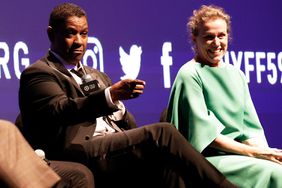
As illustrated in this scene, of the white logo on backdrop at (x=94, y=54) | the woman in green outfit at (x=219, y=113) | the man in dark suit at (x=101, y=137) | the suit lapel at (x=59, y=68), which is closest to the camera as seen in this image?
the man in dark suit at (x=101, y=137)

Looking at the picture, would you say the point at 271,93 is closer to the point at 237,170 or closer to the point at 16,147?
the point at 237,170

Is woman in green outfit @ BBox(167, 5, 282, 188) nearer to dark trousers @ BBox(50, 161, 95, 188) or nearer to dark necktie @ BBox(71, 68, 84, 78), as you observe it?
dark necktie @ BBox(71, 68, 84, 78)

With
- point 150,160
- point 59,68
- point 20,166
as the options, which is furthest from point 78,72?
point 20,166

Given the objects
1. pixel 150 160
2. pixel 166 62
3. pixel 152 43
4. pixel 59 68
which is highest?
pixel 59 68

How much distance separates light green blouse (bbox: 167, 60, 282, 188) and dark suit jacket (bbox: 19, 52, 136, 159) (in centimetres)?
49

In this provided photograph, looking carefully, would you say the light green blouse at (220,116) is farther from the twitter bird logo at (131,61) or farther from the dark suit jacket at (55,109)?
the twitter bird logo at (131,61)

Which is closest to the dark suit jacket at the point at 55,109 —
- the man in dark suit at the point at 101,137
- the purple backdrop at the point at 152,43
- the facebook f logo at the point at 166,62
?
the man in dark suit at the point at 101,137

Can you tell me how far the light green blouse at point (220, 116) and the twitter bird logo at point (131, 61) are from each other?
78 cm

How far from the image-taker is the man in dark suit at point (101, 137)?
2932mm

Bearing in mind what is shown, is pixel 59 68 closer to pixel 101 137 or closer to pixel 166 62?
pixel 101 137

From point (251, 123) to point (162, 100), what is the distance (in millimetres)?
898

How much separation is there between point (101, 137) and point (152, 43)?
1.38m

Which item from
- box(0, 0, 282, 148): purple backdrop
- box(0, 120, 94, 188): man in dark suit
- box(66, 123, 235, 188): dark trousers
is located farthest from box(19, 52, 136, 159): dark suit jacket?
box(0, 0, 282, 148): purple backdrop

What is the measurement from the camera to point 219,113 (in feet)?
11.2
